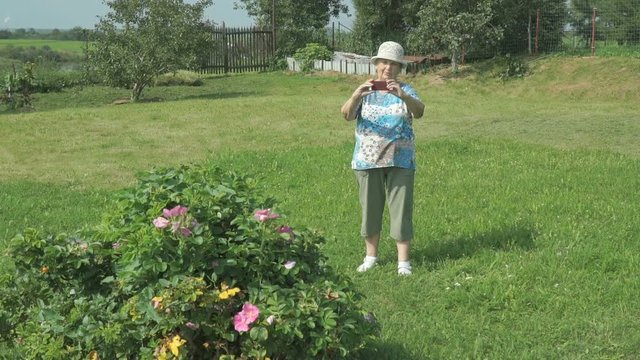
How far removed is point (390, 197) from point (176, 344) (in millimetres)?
2745

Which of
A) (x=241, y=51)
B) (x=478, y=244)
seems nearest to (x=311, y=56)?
(x=241, y=51)

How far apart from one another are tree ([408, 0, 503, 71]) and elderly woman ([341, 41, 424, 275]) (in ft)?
56.8

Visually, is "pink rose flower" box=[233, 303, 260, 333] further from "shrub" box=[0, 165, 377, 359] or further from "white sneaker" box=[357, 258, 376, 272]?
"white sneaker" box=[357, 258, 376, 272]

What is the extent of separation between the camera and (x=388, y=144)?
5.28m

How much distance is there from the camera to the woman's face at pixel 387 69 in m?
5.14

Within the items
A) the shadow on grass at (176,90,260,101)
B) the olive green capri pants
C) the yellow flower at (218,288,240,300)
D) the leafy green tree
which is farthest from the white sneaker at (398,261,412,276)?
the leafy green tree

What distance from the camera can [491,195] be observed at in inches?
296

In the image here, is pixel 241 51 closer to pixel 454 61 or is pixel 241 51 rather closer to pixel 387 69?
pixel 454 61

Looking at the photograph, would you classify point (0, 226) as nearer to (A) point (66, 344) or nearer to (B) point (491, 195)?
(A) point (66, 344)

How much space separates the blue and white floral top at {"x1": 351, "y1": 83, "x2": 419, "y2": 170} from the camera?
5.28m

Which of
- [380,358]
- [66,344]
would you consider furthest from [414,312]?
[66,344]

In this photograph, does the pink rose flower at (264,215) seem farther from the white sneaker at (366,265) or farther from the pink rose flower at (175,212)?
the white sneaker at (366,265)

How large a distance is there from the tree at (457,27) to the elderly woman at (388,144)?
1733cm

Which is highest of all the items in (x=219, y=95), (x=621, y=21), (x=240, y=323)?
(x=621, y=21)
